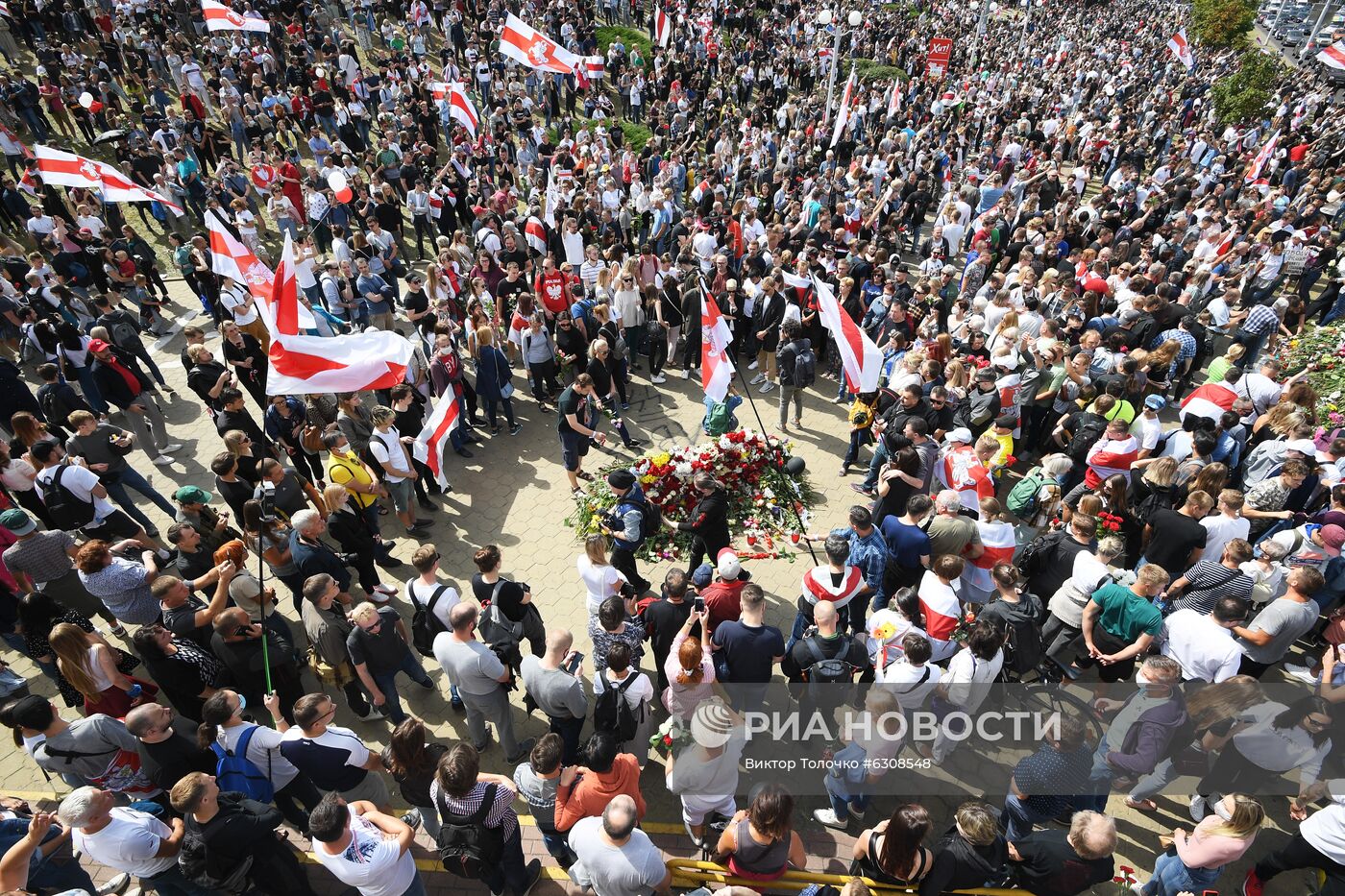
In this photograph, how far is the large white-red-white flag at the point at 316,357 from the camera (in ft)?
21.2

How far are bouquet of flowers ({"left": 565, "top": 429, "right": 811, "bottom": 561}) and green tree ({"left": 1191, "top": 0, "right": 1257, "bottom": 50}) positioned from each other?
144 feet

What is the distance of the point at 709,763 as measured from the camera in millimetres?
4660

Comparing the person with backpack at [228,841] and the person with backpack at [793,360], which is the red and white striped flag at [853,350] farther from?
the person with backpack at [228,841]

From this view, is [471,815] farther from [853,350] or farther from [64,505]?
[853,350]

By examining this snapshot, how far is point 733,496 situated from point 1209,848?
5.36 m

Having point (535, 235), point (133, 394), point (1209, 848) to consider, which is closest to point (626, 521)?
point (1209, 848)

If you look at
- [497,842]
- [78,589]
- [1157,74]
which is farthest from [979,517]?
[1157,74]

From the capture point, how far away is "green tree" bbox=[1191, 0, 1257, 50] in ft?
120

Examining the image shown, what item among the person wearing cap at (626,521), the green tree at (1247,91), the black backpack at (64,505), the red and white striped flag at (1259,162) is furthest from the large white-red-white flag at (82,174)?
the green tree at (1247,91)

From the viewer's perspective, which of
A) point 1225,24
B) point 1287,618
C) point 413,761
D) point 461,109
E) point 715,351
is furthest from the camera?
point 1225,24

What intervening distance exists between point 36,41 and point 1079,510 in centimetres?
2995

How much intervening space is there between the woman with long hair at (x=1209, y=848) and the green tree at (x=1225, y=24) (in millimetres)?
46456

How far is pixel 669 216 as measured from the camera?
46.1 feet

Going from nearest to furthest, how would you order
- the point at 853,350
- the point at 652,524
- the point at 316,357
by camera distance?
1. the point at 316,357
2. the point at 652,524
3. the point at 853,350
